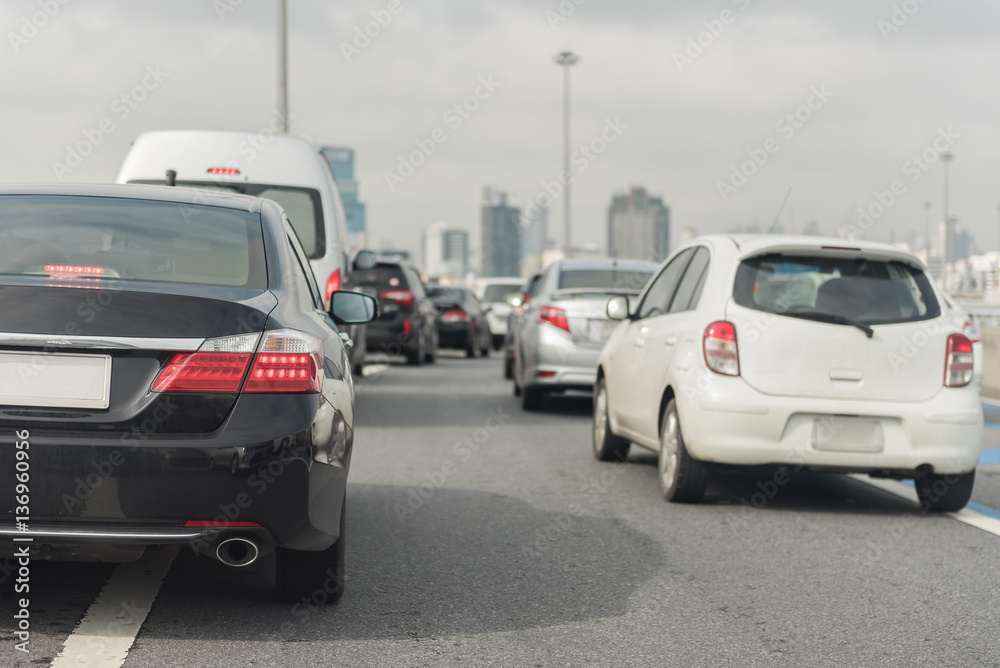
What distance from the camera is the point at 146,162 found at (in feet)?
38.7

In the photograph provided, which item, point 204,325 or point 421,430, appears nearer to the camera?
point 204,325

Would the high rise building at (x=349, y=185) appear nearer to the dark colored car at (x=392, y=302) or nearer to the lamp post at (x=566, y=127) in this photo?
the lamp post at (x=566, y=127)

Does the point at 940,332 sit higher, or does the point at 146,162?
the point at 146,162

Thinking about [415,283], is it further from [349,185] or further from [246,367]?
[349,185]

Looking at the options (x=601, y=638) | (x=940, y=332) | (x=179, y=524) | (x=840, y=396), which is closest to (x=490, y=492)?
(x=840, y=396)

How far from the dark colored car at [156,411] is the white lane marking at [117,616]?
12.2 inches

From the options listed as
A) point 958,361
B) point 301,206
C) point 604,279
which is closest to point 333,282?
point 301,206

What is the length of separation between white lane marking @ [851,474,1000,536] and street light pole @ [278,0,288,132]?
61.7 feet

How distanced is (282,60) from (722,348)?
2011 cm

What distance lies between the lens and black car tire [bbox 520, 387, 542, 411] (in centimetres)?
1302

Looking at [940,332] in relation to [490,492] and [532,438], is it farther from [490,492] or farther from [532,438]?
[532,438]

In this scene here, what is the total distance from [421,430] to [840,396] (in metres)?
5.05

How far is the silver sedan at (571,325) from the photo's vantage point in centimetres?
1227

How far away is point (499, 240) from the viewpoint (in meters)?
176
